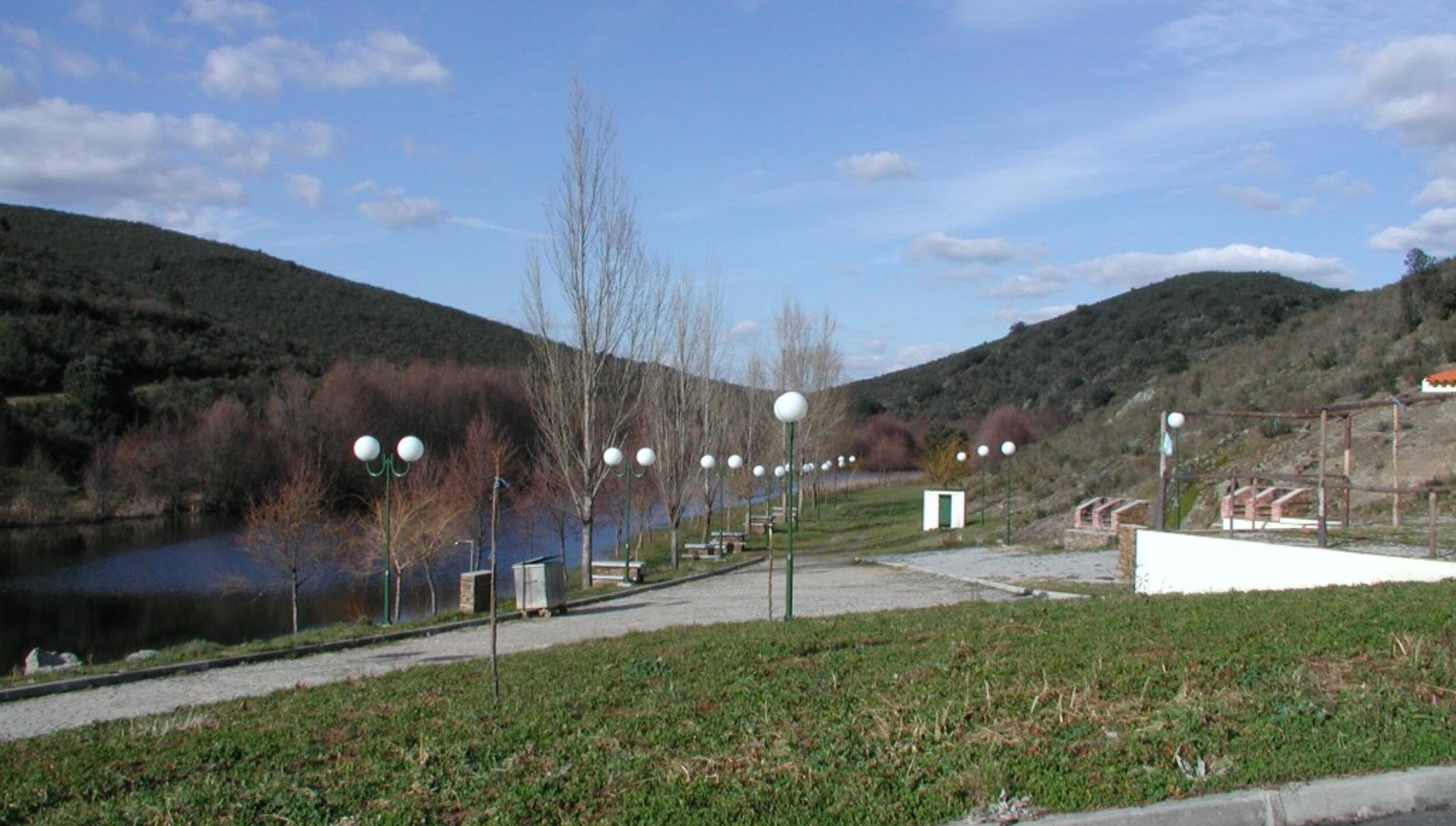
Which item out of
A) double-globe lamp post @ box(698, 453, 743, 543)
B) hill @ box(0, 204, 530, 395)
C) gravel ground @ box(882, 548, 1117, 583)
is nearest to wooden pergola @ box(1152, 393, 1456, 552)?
gravel ground @ box(882, 548, 1117, 583)

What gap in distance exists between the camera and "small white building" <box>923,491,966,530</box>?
116ft

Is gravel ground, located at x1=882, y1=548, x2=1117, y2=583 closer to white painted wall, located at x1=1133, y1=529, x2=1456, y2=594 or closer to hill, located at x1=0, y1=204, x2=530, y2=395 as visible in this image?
white painted wall, located at x1=1133, y1=529, x2=1456, y2=594

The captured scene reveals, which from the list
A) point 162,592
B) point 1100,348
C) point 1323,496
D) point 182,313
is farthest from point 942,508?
point 1100,348

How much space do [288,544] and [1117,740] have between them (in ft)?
77.3

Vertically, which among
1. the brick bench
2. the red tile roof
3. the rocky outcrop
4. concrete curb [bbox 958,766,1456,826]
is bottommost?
the rocky outcrop

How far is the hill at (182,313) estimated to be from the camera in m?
57.8

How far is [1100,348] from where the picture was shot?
88.0 metres

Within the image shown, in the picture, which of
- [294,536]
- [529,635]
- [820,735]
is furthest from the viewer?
[294,536]

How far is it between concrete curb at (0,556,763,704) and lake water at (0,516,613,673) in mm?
8579

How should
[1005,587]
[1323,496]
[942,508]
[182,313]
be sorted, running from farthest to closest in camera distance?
1. [182,313]
2. [942,508]
3. [1005,587]
4. [1323,496]

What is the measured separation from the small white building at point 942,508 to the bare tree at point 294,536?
60.5 ft

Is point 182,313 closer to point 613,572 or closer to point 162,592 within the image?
point 162,592

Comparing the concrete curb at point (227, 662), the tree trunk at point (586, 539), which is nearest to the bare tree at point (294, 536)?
the tree trunk at point (586, 539)

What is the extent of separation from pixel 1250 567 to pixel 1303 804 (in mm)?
9843
